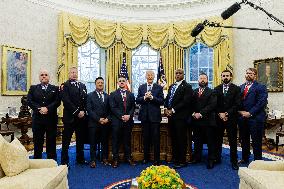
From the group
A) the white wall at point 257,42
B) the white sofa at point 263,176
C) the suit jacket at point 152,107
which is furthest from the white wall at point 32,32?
the white sofa at point 263,176

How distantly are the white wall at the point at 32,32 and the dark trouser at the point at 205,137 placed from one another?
16.2ft

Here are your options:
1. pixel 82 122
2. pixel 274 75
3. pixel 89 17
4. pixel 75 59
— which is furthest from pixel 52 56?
pixel 274 75

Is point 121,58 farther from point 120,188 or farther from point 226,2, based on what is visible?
point 120,188

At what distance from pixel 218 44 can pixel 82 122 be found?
5391 mm

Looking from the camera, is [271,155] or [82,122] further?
[271,155]

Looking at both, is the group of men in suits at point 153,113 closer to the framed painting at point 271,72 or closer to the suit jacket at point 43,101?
the suit jacket at point 43,101

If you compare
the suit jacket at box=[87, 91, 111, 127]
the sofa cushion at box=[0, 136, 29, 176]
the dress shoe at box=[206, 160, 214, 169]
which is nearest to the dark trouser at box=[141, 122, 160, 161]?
the suit jacket at box=[87, 91, 111, 127]

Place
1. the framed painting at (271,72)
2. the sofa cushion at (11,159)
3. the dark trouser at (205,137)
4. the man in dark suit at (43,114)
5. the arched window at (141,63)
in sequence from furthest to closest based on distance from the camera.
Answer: the arched window at (141,63) → the framed painting at (271,72) → the dark trouser at (205,137) → the man in dark suit at (43,114) → the sofa cushion at (11,159)

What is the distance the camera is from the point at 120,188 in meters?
3.93

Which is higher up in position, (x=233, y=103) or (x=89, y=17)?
(x=89, y=17)

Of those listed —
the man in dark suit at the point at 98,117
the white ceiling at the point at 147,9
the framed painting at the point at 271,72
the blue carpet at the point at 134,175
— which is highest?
the white ceiling at the point at 147,9

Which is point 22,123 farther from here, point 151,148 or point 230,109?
point 230,109

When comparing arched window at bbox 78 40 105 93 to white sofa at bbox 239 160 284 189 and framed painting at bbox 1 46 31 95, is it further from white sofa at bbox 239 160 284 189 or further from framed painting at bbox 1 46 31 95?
white sofa at bbox 239 160 284 189

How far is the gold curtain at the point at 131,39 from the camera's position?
8.77 meters
